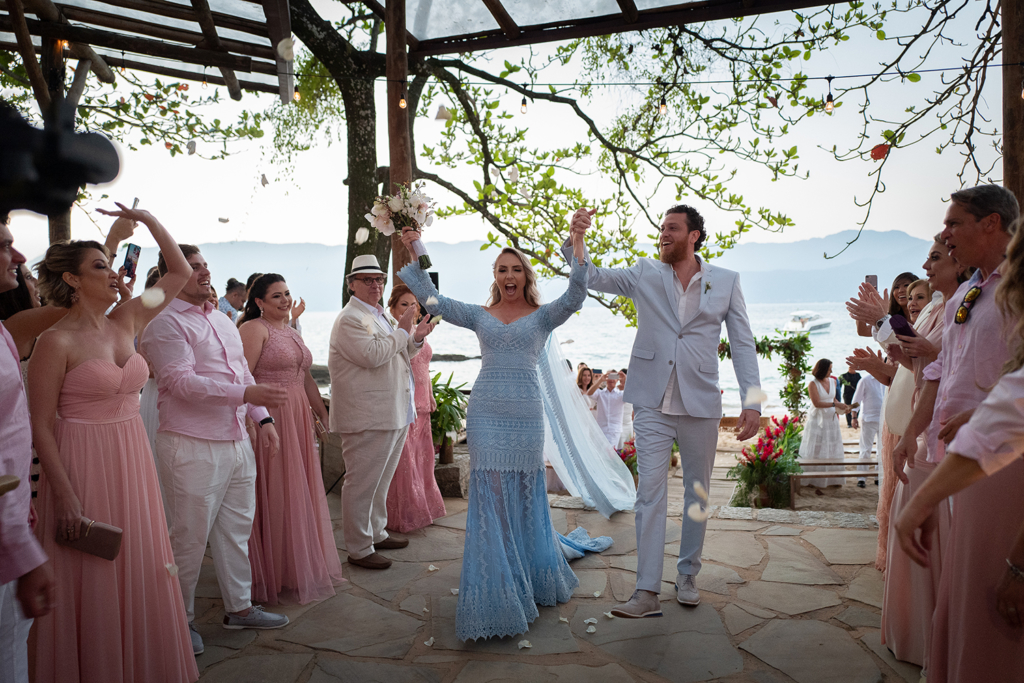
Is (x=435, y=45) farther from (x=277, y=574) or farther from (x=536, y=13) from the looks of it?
(x=277, y=574)

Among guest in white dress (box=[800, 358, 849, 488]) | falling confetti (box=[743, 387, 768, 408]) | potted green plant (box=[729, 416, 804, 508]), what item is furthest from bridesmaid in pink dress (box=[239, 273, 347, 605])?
guest in white dress (box=[800, 358, 849, 488])

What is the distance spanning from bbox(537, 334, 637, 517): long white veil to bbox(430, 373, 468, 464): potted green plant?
1.47 meters

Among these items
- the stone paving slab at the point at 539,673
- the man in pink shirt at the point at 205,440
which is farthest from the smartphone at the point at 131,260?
the stone paving slab at the point at 539,673

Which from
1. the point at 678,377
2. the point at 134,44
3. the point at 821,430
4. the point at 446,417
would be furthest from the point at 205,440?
the point at 821,430

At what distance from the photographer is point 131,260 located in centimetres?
354

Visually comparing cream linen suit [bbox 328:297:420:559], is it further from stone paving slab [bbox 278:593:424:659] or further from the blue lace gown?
the blue lace gown

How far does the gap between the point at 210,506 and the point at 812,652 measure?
9.89 ft

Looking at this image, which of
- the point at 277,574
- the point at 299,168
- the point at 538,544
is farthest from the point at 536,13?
the point at 299,168

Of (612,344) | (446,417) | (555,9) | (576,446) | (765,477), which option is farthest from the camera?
(612,344)

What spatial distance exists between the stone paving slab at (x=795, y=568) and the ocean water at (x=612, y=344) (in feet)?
74.1

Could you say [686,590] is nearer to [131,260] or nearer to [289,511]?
[289,511]

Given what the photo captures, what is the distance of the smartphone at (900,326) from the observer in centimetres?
302

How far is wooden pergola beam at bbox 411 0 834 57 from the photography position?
532cm

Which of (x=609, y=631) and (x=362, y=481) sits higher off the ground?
(x=362, y=481)
